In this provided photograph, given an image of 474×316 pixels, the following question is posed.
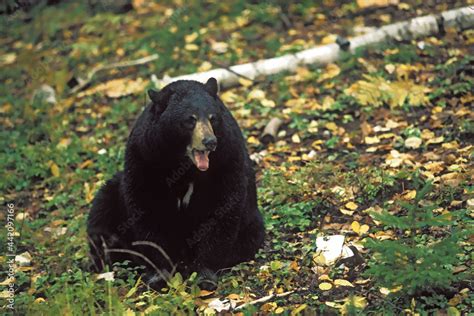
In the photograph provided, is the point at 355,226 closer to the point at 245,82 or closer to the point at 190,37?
the point at 245,82

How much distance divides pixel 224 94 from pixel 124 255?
3596 millimetres

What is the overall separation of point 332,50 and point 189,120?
15.6ft

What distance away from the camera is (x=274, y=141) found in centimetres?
794

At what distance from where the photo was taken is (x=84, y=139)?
29.1ft

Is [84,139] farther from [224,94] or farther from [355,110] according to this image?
[355,110]

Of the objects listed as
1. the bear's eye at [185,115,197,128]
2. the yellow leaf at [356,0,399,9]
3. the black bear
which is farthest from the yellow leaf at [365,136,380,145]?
the yellow leaf at [356,0,399,9]

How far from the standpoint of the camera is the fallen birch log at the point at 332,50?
928 cm

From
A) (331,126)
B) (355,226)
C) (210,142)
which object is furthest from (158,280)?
(331,126)

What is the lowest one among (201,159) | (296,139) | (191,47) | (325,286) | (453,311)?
(296,139)

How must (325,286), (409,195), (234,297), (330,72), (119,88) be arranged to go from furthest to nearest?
(119,88)
(330,72)
(409,195)
(234,297)
(325,286)

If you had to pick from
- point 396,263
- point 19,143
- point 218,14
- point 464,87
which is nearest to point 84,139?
point 19,143

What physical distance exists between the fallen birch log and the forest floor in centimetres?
12

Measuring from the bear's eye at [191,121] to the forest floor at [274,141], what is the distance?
1101 millimetres

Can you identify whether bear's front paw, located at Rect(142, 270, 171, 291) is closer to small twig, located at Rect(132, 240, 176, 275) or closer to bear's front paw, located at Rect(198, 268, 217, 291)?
small twig, located at Rect(132, 240, 176, 275)
